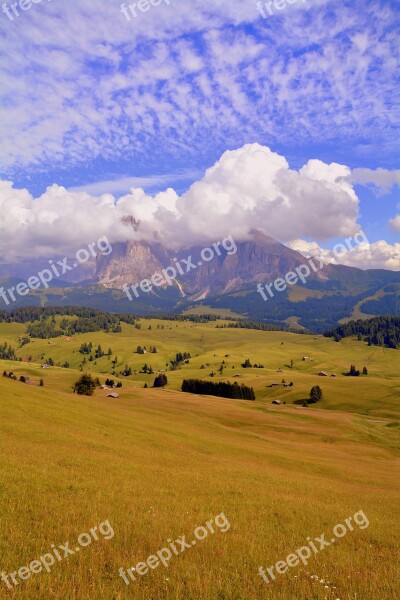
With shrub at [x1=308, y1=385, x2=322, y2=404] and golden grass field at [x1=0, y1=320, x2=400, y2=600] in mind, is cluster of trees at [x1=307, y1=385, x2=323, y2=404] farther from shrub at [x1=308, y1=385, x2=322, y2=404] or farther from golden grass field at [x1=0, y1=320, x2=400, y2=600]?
golden grass field at [x1=0, y1=320, x2=400, y2=600]

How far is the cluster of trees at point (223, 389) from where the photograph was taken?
554ft

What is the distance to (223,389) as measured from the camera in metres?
171

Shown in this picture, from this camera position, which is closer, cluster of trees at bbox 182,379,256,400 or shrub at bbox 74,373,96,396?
shrub at bbox 74,373,96,396

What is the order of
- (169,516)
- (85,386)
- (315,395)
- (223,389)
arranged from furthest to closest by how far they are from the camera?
(223,389) → (315,395) → (85,386) → (169,516)

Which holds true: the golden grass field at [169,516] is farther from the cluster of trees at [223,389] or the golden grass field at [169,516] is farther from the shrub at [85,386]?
the cluster of trees at [223,389]

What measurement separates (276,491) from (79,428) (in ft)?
78.4

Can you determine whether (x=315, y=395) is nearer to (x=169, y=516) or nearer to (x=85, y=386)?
(x=85, y=386)

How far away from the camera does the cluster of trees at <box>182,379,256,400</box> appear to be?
169 metres

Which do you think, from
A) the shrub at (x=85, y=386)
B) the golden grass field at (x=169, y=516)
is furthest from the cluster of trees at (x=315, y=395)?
the golden grass field at (x=169, y=516)

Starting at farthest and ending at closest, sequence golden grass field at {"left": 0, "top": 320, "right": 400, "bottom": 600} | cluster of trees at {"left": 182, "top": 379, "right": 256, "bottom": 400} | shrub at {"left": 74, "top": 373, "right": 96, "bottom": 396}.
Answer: cluster of trees at {"left": 182, "top": 379, "right": 256, "bottom": 400}, shrub at {"left": 74, "top": 373, "right": 96, "bottom": 396}, golden grass field at {"left": 0, "top": 320, "right": 400, "bottom": 600}

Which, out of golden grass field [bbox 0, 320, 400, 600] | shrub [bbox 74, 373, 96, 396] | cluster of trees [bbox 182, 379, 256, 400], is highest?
golden grass field [bbox 0, 320, 400, 600]

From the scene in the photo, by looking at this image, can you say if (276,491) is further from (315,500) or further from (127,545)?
(127,545)

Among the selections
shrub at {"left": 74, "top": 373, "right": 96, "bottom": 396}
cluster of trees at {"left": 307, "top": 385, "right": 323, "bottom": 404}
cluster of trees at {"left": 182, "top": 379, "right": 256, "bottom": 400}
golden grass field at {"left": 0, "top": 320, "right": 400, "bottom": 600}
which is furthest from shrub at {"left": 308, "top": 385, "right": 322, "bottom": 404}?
golden grass field at {"left": 0, "top": 320, "right": 400, "bottom": 600}

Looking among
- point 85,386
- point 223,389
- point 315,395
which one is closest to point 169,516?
point 85,386
